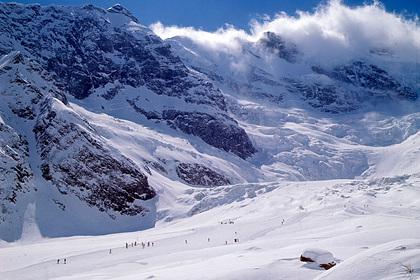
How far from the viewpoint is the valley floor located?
17.3 m

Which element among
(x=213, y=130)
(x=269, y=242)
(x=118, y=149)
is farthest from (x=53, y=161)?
(x=213, y=130)

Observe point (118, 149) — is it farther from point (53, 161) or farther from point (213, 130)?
point (213, 130)

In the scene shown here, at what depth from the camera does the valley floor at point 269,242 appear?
17.3m

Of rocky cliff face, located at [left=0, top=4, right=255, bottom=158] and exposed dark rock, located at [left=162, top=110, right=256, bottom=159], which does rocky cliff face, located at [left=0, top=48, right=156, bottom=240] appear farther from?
rocky cliff face, located at [left=0, top=4, right=255, bottom=158]

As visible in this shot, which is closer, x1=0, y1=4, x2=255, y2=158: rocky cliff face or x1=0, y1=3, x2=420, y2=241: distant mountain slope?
x1=0, y1=3, x2=420, y2=241: distant mountain slope

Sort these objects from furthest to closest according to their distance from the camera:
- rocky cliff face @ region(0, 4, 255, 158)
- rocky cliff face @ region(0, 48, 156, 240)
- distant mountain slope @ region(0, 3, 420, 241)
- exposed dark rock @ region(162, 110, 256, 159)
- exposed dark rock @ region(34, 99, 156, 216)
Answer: rocky cliff face @ region(0, 4, 255, 158), exposed dark rock @ region(162, 110, 256, 159), exposed dark rock @ region(34, 99, 156, 216), distant mountain slope @ region(0, 3, 420, 241), rocky cliff face @ region(0, 48, 156, 240)

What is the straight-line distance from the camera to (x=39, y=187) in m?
81.9

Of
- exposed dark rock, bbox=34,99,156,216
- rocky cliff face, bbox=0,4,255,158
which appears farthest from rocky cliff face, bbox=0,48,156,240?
rocky cliff face, bbox=0,4,255,158

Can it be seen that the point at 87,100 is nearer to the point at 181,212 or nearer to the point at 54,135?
the point at 54,135

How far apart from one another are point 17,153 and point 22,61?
32384 millimetres

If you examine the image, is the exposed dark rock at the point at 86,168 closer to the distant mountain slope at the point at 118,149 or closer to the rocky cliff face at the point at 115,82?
the distant mountain slope at the point at 118,149

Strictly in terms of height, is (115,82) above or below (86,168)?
above

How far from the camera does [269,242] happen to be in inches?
1280


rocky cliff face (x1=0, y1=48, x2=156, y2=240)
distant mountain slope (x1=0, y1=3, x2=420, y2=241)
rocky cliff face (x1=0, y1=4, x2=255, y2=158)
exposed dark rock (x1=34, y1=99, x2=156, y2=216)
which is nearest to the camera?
rocky cliff face (x1=0, y1=48, x2=156, y2=240)
